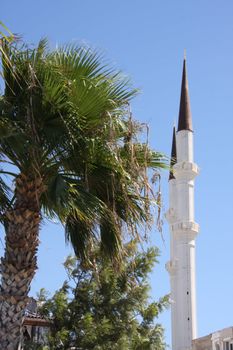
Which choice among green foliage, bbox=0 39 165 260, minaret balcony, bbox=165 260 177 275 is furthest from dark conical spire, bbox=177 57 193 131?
green foliage, bbox=0 39 165 260

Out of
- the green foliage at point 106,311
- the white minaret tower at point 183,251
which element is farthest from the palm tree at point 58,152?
the white minaret tower at point 183,251

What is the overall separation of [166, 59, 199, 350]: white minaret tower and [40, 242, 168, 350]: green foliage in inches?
1120

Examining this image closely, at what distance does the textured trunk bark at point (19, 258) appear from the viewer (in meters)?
10.7

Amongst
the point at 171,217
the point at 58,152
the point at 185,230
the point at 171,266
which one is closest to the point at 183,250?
the point at 185,230

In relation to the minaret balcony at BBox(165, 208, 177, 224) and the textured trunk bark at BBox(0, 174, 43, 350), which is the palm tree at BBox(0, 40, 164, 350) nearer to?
the textured trunk bark at BBox(0, 174, 43, 350)

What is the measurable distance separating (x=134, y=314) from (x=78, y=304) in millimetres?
1954

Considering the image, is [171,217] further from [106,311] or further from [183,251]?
[106,311]

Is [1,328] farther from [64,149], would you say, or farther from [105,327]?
[105,327]

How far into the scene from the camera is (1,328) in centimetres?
1065

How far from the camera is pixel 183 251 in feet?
173

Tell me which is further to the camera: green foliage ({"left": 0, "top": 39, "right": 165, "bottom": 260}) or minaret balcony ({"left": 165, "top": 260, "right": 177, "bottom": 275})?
minaret balcony ({"left": 165, "top": 260, "right": 177, "bottom": 275})

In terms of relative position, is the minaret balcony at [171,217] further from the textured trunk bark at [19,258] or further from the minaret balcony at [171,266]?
the textured trunk bark at [19,258]

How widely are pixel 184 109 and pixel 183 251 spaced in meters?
14.0

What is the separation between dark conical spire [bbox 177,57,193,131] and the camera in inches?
2256
